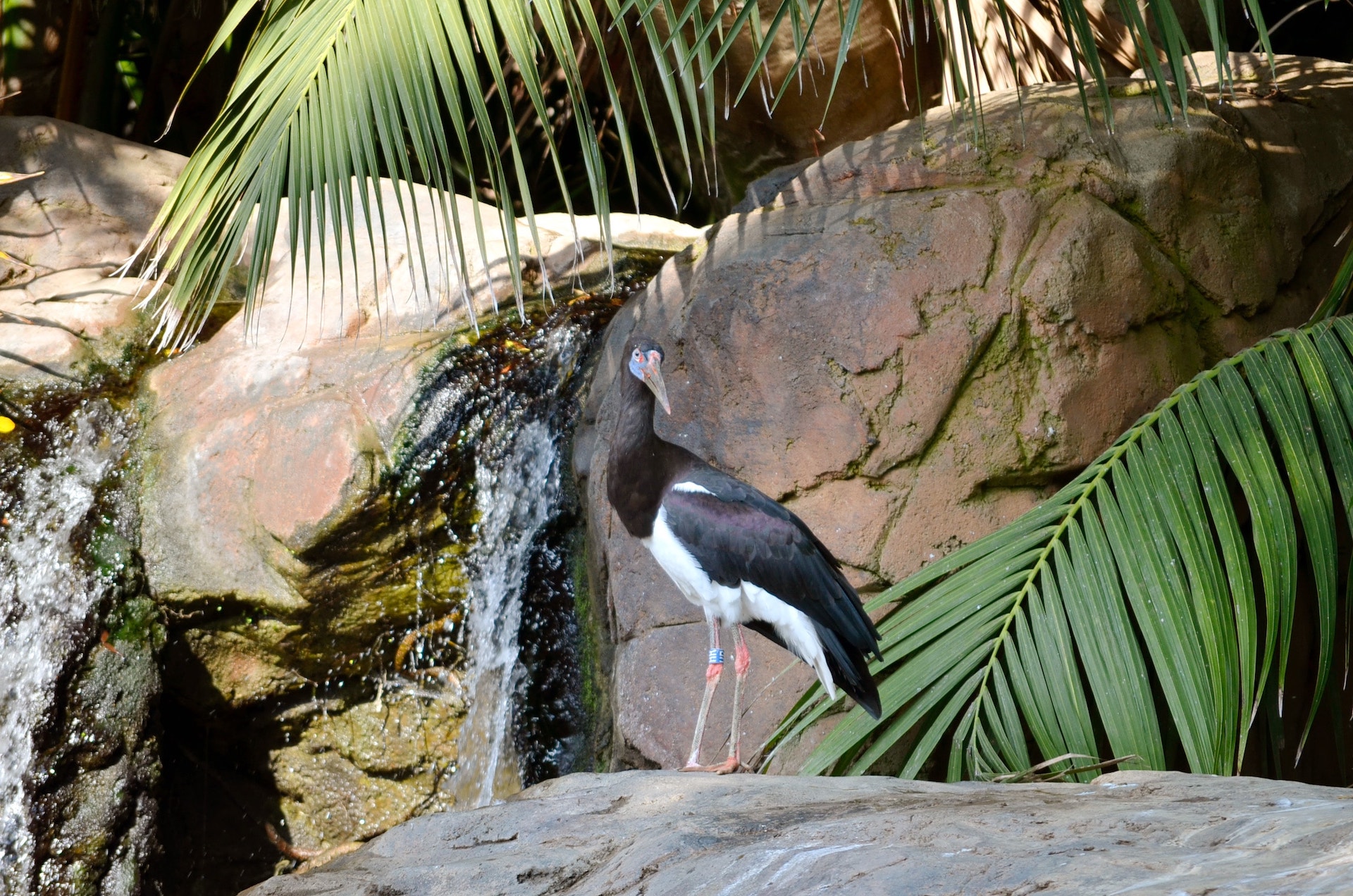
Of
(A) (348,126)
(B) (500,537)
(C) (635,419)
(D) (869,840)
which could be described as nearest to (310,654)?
(B) (500,537)

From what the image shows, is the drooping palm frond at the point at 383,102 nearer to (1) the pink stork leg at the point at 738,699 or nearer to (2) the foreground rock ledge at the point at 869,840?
(2) the foreground rock ledge at the point at 869,840

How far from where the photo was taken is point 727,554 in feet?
11.0

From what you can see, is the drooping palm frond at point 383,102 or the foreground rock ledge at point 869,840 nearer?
the foreground rock ledge at point 869,840

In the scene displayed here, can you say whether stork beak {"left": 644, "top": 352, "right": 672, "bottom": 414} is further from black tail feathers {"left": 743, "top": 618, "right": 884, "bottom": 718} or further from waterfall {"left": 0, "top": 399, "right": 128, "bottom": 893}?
waterfall {"left": 0, "top": 399, "right": 128, "bottom": 893}

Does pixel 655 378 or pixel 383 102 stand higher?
pixel 383 102

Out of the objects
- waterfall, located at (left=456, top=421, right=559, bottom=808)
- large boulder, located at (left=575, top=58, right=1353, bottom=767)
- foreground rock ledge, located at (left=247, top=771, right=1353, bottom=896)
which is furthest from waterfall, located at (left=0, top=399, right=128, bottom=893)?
foreground rock ledge, located at (left=247, top=771, right=1353, bottom=896)

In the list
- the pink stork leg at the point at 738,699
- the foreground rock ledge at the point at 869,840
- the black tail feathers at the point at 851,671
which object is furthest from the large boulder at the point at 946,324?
the foreground rock ledge at the point at 869,840

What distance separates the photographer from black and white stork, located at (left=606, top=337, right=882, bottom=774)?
124 inches

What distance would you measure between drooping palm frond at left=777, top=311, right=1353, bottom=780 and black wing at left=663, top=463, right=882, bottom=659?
29 cm

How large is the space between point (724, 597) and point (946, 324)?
117 cm

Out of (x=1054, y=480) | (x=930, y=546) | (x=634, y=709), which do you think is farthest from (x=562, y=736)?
(x=1054, y=480)

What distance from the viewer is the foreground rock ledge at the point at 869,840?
4.56 ft

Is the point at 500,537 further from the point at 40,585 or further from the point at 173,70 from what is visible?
the point at 173,70

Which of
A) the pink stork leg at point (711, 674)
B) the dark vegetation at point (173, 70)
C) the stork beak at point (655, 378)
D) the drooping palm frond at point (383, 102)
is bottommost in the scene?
the pink stork leg at point (711, 674)
